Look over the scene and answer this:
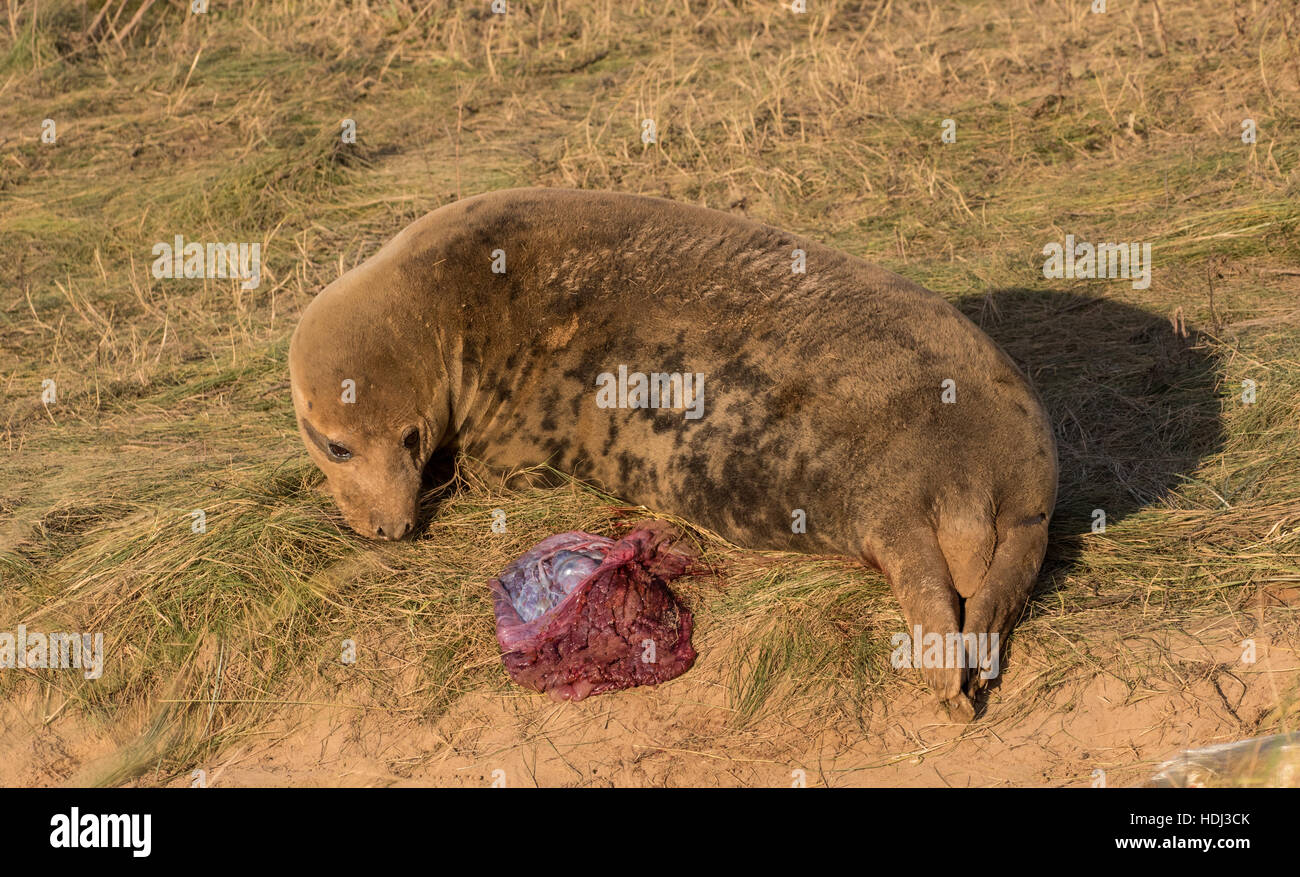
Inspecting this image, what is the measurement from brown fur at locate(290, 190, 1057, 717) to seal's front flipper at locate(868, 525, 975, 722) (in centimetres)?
1

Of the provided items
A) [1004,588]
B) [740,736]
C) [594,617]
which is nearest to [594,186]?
[594,617]

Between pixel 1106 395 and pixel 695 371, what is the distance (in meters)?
2.23

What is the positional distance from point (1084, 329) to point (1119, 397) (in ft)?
2.52

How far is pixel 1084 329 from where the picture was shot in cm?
662

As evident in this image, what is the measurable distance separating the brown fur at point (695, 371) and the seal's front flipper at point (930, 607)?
1 cm

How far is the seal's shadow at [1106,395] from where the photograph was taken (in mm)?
5129

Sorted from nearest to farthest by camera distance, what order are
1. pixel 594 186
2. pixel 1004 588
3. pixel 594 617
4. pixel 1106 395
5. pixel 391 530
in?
1. pixel 1004 588
2. pixel 594 617
3. pixel 391 530
4. pixel 1106 395
5. pixel 594 186

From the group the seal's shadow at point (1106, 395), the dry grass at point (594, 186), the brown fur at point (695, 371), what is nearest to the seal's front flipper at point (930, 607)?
the brown fur at point (695, 371)

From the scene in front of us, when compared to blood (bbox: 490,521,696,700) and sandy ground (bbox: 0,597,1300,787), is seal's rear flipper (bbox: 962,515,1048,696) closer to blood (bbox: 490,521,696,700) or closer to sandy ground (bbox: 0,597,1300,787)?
sandy ground (bbox: 0,597,1300,787)

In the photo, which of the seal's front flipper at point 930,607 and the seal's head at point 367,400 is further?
the seal's head at point 367,400

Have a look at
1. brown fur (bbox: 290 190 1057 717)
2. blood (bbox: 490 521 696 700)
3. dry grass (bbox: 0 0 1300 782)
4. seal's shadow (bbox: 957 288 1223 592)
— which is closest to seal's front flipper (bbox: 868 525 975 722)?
brown fur (bbox: 290 190 1057 717)

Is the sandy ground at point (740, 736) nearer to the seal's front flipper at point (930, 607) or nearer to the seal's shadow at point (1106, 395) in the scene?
the seal's front flipper at point (930, 607)

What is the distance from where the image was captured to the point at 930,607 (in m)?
4.27

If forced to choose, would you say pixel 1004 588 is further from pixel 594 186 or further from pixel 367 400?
pixel 594 186
